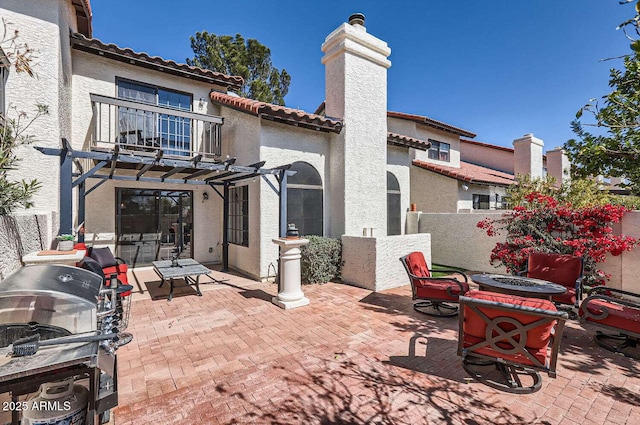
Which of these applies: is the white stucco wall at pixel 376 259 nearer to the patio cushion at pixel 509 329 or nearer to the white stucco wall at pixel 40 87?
the patio cushion at pixel 509 329

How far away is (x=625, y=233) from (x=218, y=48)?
23.0 metres

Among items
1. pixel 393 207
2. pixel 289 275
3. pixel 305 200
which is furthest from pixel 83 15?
pixel 393 207

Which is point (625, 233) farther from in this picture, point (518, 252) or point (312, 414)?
point (312, 414)

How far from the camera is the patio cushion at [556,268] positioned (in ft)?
20.7

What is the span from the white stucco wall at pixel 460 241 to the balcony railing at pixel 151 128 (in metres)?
9.62

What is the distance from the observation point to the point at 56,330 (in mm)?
2594

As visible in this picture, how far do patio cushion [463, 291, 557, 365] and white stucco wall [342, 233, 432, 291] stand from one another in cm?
437

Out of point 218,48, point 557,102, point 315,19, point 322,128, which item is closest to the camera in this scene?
point 322,128

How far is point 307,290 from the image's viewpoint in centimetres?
834

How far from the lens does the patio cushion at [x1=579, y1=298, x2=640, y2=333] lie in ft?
14.5

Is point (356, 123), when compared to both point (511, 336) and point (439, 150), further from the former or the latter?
point (439, 150)

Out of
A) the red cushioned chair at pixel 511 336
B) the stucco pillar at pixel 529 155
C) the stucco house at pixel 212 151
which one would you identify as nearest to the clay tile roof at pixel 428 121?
the stucco pillar at pixel 529 155

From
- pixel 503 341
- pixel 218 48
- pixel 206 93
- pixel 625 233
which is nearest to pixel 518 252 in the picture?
pixel 625 233

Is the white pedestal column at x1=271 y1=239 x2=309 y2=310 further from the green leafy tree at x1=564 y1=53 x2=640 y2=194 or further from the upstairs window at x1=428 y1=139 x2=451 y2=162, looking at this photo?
the upstairs window at x1=428 y1=139 x2=451 y2=162
